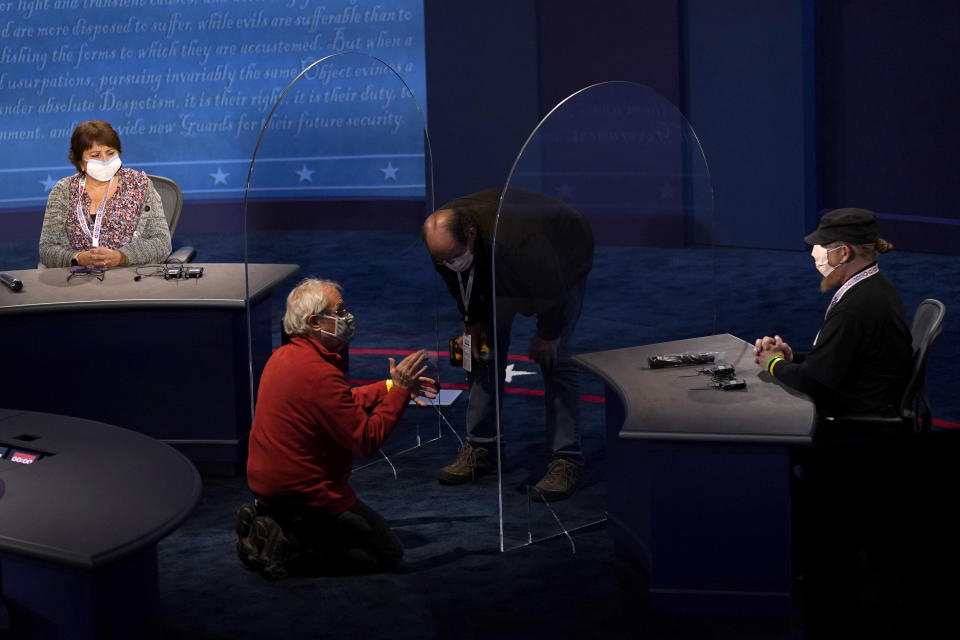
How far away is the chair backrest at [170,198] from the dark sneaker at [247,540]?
2.37 meters

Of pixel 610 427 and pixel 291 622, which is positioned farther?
pixel 610 427

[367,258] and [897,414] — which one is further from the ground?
[367,258]

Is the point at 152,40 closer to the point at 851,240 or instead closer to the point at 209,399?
the point at 209,399

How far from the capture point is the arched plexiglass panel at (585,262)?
13.7 feet

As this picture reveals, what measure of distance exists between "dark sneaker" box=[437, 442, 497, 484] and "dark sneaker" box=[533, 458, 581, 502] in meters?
0.55

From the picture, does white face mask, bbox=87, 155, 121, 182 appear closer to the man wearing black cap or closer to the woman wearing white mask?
the woman wearing white mask

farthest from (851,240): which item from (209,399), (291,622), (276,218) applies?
(276,218)

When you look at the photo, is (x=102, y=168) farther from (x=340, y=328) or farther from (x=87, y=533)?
(x=87, y=533)

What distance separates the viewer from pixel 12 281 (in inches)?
213

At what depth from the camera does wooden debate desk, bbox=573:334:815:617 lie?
3.61 m

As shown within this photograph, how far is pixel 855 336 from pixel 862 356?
0.08m

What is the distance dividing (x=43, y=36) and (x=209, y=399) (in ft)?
22.8

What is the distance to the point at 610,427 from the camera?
4363 millimetres

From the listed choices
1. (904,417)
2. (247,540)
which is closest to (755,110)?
(904,417)
